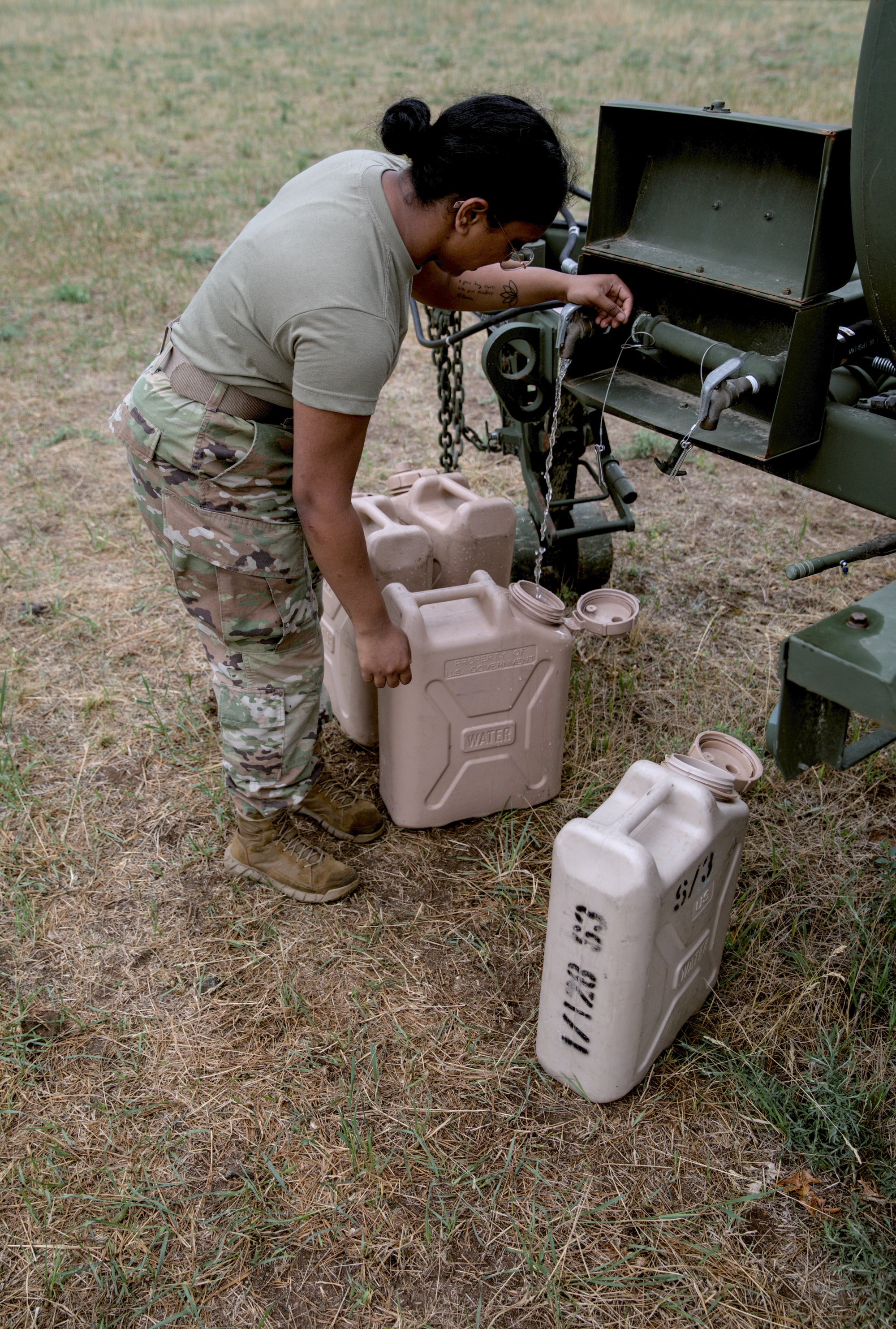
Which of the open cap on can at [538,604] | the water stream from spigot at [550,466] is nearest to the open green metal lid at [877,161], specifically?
the water stream from spigot at [550,466]

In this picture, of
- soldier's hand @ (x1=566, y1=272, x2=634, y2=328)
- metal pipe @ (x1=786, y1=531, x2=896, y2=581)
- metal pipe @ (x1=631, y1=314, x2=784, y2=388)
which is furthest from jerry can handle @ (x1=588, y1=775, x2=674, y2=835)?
soldier's hand @ (x1=566, y1=272, x2=634, y2=328)

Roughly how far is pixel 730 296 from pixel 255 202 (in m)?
7.58

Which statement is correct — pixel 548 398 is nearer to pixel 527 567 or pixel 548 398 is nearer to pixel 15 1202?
pixel 527 567

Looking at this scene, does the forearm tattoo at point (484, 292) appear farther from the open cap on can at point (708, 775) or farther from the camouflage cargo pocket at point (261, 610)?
the open cap on can at point (708, 775)

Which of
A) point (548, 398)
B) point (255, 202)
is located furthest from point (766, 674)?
point (255, 202)

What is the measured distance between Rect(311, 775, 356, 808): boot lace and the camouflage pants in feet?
0.80

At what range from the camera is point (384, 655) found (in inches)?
89.2

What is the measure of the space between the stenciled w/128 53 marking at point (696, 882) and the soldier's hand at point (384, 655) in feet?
2.51

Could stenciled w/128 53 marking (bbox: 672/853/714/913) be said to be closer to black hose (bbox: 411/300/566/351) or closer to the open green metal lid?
the open green metal lid

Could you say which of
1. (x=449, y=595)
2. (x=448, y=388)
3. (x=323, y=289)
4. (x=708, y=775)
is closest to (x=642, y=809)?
(x=708, y=775)

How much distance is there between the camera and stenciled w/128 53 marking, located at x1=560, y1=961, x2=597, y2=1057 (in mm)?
1975

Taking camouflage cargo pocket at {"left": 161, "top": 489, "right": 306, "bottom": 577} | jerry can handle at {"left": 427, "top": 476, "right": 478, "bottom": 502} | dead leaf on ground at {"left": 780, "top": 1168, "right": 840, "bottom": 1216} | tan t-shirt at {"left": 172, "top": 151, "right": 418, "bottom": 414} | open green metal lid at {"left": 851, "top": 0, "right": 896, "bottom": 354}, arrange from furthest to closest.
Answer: jerry can handle at {"left": 427, "top": 476, "right": 478, "bottom": 502}
camouflage cargo pocket at {"left": 161, "top": 489, "right": 306, "bottom": 577}
dead leaf on ground at {"left": 780, "top": 1168, "right": 840, "bottom": 1216}
tan t-shirt at {"left": 172, "top": 151, "right": 418, "bottom": 414}
open green metal lid at {"left": 851, "top": 0, "right": 896, "bottom": 354}

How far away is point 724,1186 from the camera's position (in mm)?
1976

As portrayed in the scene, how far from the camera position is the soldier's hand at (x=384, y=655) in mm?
2242
